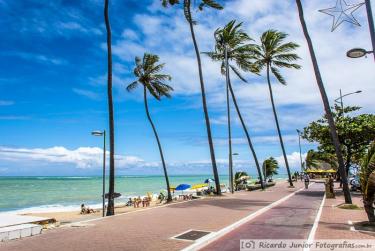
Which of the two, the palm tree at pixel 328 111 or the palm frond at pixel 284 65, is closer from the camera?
the palm tree at pixel 328 111

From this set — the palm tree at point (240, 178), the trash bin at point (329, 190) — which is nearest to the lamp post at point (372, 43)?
the trash bin at point (329, 190)

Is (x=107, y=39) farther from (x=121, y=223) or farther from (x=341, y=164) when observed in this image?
(x=341, y=164)

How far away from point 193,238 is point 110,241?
96.9 inches

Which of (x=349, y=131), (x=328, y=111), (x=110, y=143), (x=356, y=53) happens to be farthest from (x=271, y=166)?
(x=356, y=53)

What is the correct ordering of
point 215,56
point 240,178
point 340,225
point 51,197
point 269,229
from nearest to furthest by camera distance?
point 269,229
point 340,225
point 215,56
point 240,178
point 51,197

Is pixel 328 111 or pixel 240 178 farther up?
pixel 328 111

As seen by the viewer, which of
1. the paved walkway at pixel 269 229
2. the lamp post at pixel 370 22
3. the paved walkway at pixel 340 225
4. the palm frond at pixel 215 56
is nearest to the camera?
the paved walkway at pixel 269 229

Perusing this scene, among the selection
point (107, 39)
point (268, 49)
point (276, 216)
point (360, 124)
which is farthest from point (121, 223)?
point (268, 49)

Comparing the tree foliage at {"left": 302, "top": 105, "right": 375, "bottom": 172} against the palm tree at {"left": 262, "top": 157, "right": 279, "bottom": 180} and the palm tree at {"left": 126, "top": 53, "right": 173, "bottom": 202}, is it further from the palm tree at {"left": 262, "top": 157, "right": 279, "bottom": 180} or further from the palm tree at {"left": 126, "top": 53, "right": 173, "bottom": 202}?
the palm tree at {"left": 262, "top": 157, "right": 279, "bottom": 180}

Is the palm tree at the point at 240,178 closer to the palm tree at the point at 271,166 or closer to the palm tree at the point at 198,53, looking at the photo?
the palm tree at the point at 271,166

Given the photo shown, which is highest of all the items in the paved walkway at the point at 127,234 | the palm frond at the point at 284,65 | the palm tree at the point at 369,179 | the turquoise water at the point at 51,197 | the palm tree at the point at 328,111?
the palm frond at the point at 284,65

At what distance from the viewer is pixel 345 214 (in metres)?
14.3

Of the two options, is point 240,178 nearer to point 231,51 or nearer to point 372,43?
point 231,51

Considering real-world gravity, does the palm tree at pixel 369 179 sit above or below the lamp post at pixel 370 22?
below
